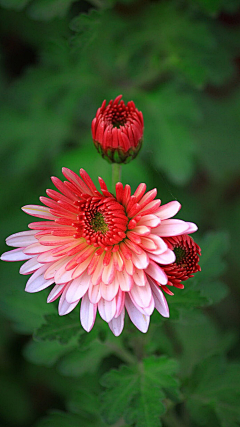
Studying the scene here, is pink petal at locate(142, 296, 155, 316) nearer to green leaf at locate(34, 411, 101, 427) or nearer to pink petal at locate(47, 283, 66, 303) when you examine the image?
pink petal at locate(47, 283, 66, 303)

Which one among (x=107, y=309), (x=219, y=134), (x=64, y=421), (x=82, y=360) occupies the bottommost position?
(x=64, y=421)

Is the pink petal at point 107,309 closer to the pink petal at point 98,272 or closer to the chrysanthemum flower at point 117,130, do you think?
the pink petal at point 98,272

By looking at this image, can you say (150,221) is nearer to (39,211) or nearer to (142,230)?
(142,230)

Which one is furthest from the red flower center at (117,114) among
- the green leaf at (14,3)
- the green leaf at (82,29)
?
the green leaf at (14,3)

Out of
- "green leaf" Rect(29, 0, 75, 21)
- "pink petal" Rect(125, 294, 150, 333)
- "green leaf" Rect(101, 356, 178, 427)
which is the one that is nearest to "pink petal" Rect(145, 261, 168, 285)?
"pink petal" Rect(125, 294, 150, 333)

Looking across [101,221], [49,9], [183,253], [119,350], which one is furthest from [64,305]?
[49,9]
